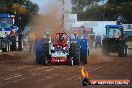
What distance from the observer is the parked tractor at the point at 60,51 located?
2347cm

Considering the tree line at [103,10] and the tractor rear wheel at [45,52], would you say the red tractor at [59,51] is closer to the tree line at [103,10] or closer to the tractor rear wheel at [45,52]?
the tractor rear wheel at [45,52]

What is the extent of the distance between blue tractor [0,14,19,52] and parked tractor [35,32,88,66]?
47.4 feet

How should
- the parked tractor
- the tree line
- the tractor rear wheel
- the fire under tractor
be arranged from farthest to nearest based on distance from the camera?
the tree line, the fire under tractor, the tractor rear wheel, the parked tractor

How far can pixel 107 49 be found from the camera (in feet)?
119

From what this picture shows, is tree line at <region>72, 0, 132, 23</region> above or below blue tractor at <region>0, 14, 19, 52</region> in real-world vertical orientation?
above

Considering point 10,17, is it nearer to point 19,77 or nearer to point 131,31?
point 19,77

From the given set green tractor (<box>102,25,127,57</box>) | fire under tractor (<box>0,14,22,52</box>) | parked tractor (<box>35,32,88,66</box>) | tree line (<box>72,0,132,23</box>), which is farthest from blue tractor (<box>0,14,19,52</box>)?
tree line (<box>72,0,132,23</box>)

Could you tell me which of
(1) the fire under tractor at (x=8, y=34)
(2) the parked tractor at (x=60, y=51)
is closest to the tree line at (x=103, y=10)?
(1) the fire under tractor at (x=8, y=34)

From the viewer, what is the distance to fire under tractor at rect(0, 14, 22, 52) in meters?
38.7

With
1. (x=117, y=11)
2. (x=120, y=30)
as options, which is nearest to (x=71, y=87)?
(x=120, y=30)

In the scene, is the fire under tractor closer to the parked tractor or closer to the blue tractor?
the blue tractor

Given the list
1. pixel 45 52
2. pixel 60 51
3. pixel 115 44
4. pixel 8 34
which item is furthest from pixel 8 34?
pixel 60 51

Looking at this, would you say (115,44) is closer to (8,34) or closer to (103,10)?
(8,34)

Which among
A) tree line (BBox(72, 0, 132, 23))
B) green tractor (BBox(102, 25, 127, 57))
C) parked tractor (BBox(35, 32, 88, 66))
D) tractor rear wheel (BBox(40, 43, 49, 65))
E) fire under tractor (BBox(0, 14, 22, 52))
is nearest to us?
parked tractor (BBox(35, 32, 88, 66))
